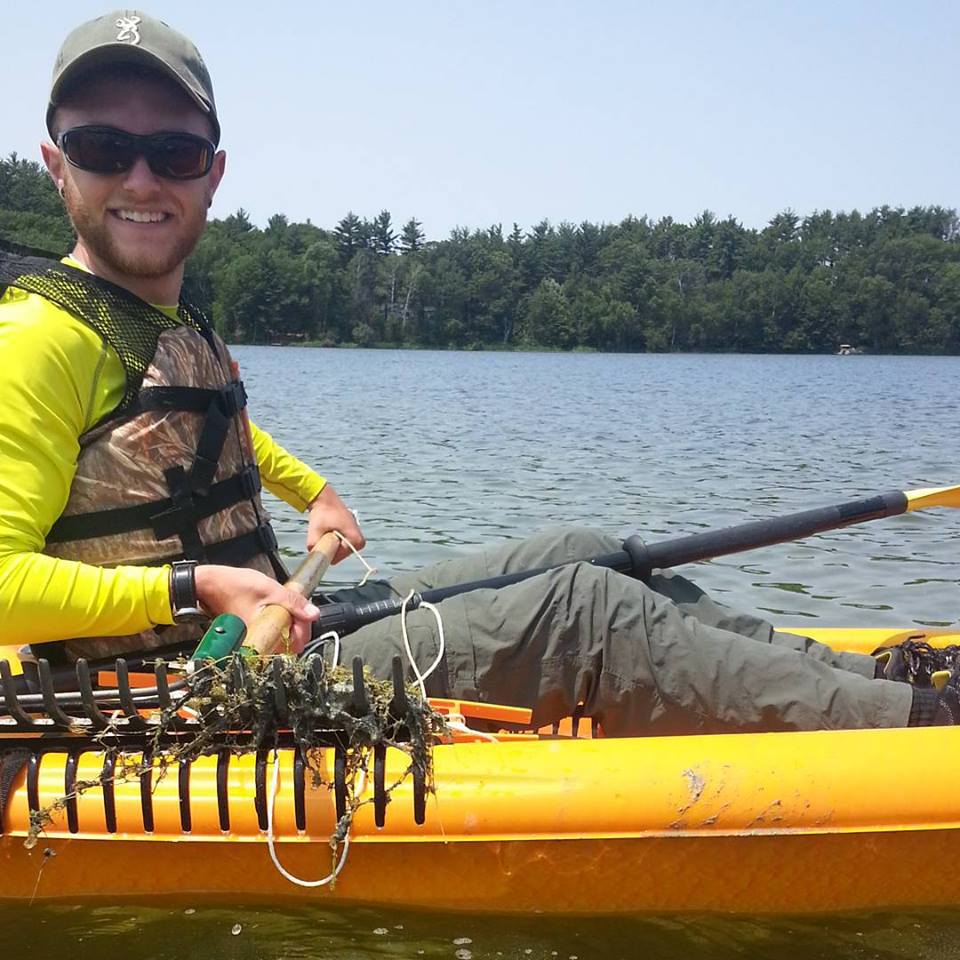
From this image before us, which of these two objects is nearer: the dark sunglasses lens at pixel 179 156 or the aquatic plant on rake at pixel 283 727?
the aquatic plant on rake at pixel 283 727

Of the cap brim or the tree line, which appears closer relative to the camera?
the cap brim

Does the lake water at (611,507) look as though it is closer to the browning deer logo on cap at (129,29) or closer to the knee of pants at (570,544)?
the knee of pants at (570,544)

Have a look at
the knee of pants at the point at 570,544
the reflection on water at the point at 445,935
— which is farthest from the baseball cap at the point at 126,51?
the reflection on water at the point at 445,935

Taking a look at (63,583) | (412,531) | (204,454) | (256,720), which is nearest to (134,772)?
(256,720)

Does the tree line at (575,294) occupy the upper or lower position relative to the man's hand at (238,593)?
upper

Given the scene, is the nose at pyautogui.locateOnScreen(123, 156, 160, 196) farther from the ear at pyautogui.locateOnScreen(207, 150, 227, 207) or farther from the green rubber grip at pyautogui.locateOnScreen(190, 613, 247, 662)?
the green rubber grip at pyautogui.locateOnScreen(190, 613, 247, 662)

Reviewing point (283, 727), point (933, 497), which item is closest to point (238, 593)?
point (283, 727)

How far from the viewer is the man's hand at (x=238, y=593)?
2377 millimetres

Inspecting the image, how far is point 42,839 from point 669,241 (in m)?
106

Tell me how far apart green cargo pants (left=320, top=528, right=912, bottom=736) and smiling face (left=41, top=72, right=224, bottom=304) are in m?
1.15

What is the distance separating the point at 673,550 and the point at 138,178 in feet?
6.55

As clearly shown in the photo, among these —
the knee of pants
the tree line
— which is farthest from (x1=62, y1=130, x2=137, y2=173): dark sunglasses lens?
the tree line

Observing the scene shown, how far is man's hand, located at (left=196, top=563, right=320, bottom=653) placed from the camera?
2.38 m

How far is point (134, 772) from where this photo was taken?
2.39m
